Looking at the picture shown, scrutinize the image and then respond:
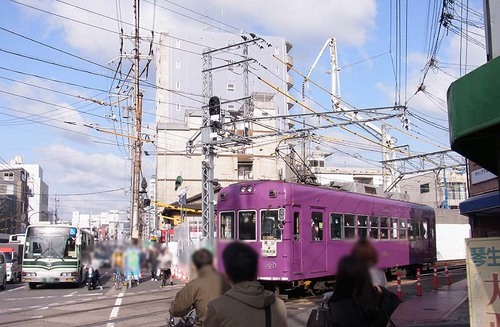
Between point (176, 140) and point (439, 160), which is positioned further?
point (176, 140)

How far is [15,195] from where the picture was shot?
79000 mm

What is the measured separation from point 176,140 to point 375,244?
49149 mm

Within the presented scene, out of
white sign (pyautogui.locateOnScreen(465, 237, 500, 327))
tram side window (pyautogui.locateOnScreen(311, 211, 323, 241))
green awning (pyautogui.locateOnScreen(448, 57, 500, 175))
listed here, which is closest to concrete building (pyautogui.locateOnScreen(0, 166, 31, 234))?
tram side window (pyautogui.locateOnScreen(311, 211, 323, 241))

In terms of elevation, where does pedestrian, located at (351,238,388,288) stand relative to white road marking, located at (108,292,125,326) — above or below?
above

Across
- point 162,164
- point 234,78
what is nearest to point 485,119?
point 162,164

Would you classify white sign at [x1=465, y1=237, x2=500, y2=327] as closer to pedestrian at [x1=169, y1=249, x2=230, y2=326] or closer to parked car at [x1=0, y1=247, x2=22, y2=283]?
pedestrian at [x1=169, y1=249, x2=230, y2=326]

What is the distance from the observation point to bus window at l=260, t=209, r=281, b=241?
8.12 metres

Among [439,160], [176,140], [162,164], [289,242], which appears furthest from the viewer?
[162,164]

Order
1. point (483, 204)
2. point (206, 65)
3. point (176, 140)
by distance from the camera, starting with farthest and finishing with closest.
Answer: point (176, 140) → point (206, 65) → point (483, 204)

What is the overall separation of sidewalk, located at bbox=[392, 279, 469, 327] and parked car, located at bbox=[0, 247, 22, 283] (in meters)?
22.7

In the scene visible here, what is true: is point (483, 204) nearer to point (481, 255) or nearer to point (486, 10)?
point (486, 10)

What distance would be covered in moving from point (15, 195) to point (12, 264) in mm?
53927

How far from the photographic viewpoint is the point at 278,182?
13.5 metres

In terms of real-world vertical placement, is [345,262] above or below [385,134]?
below
